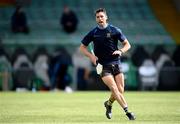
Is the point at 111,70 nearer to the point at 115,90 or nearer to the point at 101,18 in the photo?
the point at 115,90

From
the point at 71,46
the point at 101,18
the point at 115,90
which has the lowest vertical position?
the point at 115,90

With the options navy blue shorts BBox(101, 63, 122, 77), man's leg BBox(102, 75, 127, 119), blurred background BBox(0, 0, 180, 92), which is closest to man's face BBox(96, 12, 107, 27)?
navy blue shorts BBox(101, 63, 122, 77)

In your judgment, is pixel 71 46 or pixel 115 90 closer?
pixel 115 90

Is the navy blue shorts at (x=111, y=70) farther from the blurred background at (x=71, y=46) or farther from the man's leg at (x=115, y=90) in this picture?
the blurred background at (x=71, y=46)

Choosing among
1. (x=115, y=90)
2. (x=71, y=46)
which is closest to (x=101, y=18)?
(x=115, y=90)

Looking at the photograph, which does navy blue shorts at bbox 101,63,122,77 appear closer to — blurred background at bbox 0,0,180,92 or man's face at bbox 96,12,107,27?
man's face at bbox 96,12,107,27

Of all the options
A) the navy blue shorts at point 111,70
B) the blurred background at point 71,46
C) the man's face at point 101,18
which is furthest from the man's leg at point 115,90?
the blurred background at point 71,46

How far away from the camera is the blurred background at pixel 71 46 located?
3753 cm

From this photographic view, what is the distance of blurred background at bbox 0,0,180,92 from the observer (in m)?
37.5

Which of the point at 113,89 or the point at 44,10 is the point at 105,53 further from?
the point at 44,10

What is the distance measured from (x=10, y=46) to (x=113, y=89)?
2272cm

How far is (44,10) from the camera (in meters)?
43.3

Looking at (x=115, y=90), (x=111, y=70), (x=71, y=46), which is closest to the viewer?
(x=115, y=90)

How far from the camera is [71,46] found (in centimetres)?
3897
